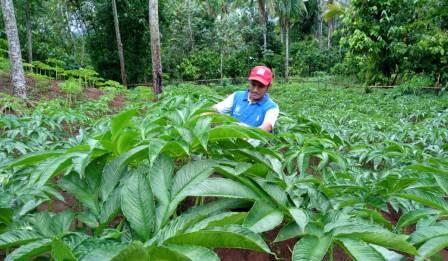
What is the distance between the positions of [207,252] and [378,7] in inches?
528

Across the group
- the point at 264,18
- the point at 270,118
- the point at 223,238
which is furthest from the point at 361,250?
the point at 264,18

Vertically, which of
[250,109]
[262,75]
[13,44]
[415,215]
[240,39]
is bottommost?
[415,215]

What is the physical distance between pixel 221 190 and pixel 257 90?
5.62ft

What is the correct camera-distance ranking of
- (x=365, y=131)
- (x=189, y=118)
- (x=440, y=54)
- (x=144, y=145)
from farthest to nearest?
(x=440, y=54) < (x=365, y=131) < (x=189, y=118) < (x=144, y=145)

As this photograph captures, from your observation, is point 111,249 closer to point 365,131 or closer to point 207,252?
point 207,252

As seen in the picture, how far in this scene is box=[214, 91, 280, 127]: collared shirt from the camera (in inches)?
109

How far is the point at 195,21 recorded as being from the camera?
23453 millimetres

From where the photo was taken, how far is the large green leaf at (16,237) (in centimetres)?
95

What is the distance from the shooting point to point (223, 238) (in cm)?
89

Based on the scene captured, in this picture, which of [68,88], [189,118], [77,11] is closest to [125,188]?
[189,118]

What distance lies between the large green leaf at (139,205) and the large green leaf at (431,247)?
693mm

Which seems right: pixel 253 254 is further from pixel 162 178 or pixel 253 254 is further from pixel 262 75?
pixel 262 75

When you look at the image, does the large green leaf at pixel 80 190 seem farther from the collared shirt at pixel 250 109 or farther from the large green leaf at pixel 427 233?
the collared shirt at pixel 250 109

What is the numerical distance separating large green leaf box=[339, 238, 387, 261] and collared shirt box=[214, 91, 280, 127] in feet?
5.72
